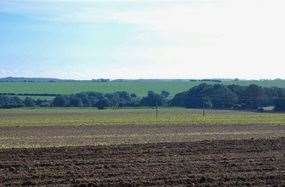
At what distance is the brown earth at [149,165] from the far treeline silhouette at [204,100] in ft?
174

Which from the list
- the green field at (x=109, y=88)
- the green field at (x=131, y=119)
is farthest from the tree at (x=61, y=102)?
the green field at (x=109, y=88)

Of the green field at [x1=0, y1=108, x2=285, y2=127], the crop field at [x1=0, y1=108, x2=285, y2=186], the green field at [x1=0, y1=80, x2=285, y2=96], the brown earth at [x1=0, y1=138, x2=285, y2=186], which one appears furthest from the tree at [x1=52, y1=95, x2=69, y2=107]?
the brown earth at [x1=0, y1=138, x2=285, y2=186]

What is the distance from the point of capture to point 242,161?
68.6 ft

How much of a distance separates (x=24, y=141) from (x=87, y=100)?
2458 inches

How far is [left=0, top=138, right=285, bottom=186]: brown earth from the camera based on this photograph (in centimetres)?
1678

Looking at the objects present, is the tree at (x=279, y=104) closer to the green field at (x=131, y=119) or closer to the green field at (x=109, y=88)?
the green field at (x=131, y=119)

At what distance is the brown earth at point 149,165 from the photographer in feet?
55.1

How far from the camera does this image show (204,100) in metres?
84.7

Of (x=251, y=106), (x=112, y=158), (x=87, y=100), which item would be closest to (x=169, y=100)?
(x=87, y=100)

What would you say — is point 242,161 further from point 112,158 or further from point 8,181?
point 8,181

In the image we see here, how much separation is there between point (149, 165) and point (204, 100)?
65.4 metres

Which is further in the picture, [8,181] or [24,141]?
[24,141]

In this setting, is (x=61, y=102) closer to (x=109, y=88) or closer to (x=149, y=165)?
(x=109, y=88)

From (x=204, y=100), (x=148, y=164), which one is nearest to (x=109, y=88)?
(x=204, y=100)
